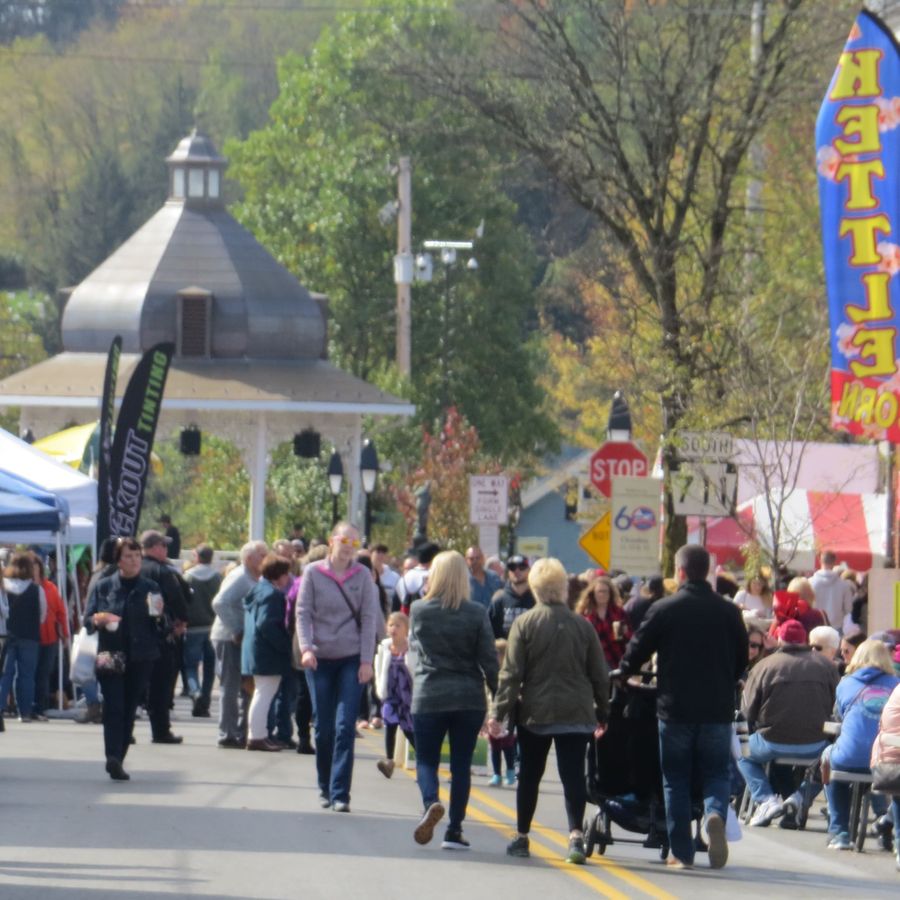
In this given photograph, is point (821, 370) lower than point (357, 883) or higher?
higher

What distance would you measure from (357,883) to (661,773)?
7.29 ft

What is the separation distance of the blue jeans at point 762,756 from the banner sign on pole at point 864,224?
5.18 metres

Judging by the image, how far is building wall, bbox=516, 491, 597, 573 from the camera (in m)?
78.4

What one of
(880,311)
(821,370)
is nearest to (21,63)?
(821,370)

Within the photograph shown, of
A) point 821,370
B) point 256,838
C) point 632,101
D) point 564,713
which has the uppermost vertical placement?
point 632,101

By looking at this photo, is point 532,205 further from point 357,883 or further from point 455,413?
point 357,883

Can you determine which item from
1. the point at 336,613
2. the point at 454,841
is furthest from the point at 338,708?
the point at 454,841

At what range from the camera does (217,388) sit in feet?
159

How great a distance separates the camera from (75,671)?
18969mm

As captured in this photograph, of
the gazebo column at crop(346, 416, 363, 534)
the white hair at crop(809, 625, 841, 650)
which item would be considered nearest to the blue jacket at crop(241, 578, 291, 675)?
the white hair at crop(809, 625, 841, 650)

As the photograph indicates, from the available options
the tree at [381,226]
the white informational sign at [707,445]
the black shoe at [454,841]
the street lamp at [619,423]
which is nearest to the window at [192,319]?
the tree at [381,226]

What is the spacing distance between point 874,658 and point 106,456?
12.3 meters

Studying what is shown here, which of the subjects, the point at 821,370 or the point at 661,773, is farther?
the point at 821,370

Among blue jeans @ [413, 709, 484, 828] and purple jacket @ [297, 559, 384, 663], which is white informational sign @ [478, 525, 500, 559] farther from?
blue jeans @ [413, 709, 484, 828]
